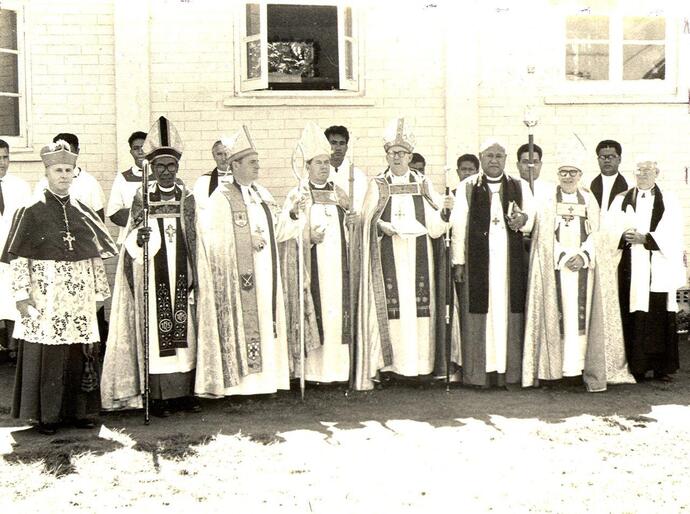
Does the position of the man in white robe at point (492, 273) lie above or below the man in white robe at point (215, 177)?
below

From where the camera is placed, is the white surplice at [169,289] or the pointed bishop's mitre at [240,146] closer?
the white surplice at [169,289]

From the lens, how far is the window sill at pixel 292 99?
389 inches

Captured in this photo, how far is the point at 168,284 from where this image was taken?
6.98 meters

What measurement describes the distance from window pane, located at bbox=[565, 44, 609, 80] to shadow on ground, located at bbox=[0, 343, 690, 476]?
3882 mm

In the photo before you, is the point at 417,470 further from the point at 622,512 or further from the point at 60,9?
the point at 60,9

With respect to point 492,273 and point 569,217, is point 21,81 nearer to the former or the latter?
point 492,273

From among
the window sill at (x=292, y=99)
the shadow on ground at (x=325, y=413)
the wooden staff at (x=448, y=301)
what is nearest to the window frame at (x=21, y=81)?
the window sill at (x=292, y=99)

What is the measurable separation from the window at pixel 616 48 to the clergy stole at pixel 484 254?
11.0 ft

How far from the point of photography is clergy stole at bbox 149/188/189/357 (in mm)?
6941

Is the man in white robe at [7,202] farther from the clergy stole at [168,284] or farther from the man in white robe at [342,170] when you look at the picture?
the man in white robe at [342,170]

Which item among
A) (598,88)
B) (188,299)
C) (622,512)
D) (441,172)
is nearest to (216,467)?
(188,299)

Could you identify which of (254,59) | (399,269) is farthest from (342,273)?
(254,59)

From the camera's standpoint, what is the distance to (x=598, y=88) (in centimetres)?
1044

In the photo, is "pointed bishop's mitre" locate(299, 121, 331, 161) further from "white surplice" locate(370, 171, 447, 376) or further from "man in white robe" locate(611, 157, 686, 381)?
"man in white robe" locate(611, 157, 686, 381)
